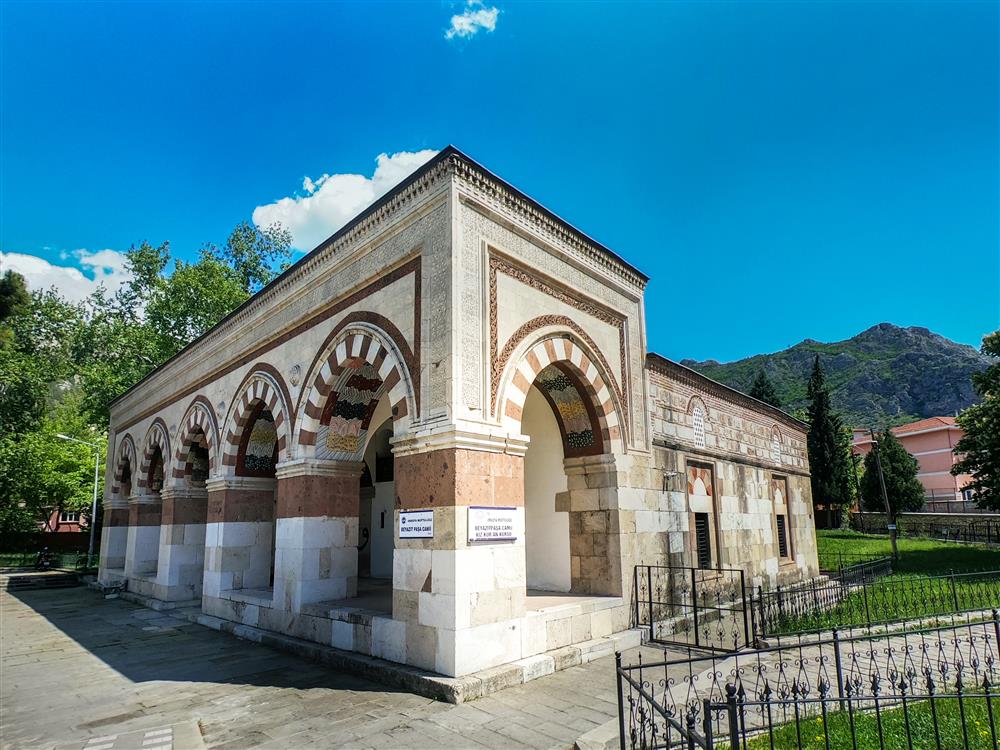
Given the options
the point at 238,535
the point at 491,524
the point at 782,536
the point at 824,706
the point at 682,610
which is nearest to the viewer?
the point at 824,706

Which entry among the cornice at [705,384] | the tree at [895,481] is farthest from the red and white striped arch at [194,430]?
the tree at [895,481]

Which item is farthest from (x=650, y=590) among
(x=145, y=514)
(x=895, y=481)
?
(x=895, y=481)

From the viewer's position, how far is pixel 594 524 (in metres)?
9.17

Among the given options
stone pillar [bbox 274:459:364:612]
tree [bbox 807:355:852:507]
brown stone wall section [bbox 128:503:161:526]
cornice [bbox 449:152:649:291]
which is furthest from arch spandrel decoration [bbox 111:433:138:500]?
tree [bbox 807:355:852:507]

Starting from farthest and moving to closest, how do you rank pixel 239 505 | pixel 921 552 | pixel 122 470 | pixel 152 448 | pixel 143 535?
1. pixel 921 552
2. pixel 122 470
3. pixel 143 535
4. pixel 152 448
5. pixel 239 505

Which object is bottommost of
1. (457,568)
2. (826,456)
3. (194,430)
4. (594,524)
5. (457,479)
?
(457,568)

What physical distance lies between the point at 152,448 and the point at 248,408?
20.7 feet

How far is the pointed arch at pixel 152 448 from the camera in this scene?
14.8 meters

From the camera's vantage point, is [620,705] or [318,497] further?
[318,497]

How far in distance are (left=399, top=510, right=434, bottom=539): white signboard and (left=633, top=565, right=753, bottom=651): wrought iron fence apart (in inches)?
141

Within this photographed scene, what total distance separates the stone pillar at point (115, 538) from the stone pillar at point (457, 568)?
14.8m

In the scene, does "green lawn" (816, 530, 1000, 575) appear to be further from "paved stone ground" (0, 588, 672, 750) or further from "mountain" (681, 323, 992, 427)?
"mountain" (681, 323, 992, 427)

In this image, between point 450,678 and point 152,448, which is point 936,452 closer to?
point 152,448

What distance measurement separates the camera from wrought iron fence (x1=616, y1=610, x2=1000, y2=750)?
12.0 ft
